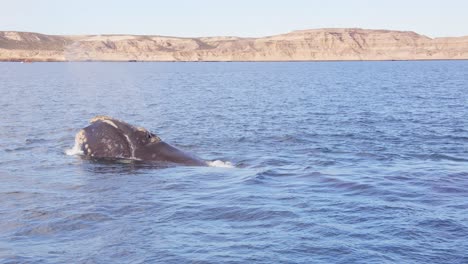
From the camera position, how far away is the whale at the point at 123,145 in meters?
20.1

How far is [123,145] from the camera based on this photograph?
65.9 feet

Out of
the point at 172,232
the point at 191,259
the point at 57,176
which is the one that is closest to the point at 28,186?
the point at 57,176

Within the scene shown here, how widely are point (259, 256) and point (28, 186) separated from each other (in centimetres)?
871

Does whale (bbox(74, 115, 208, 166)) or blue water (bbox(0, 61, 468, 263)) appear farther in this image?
whale (bbox(74, 115, 208, 166))

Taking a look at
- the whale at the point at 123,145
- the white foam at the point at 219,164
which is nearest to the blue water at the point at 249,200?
the white foam at the point at 219,164

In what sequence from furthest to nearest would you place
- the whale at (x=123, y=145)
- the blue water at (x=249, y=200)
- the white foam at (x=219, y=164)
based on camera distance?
1. the white foam at (x=219, y=164)
2. the whale at (x=123, y=145)
3. the blue water at (x=249, y=200)

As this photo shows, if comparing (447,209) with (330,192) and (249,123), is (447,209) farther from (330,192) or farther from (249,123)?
(249,123)

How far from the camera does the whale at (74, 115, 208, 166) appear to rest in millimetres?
20094

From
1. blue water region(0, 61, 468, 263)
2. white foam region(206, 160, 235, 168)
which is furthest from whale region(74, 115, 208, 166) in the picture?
blue water region(0, 61, 468, 263)

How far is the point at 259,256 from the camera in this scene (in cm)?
1088

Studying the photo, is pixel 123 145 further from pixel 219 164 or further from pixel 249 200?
pixel 249 200

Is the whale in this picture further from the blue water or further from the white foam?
the blue water

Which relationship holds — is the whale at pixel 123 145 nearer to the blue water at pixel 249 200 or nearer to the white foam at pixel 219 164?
the white foam at pixel 219 164

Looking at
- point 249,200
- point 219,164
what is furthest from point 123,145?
point 249,200
